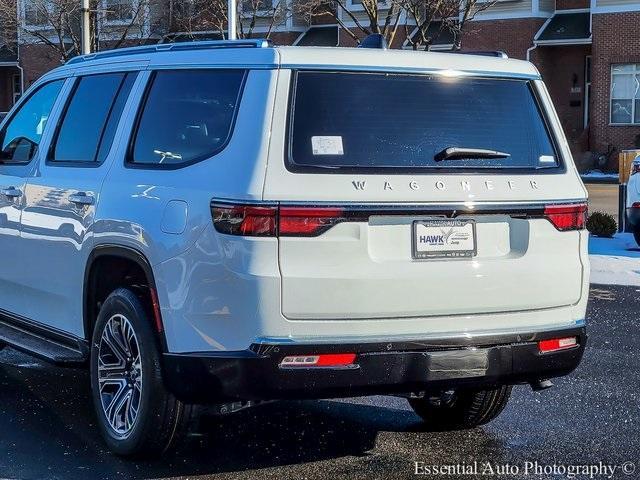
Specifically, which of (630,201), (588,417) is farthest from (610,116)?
(588,417)

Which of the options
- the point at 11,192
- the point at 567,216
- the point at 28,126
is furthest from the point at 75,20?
the point at 567,216

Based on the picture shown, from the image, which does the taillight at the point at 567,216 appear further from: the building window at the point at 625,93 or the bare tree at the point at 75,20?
the building window at the point at 625,93

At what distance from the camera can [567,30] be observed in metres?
38.1

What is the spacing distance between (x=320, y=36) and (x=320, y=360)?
126 ft

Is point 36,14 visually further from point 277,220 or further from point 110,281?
point 277,220

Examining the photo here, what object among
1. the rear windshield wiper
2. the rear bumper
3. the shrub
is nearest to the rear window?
the rear windshield wiper

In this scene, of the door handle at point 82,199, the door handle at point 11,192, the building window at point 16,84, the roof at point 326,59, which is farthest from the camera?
the building window at point 16,84

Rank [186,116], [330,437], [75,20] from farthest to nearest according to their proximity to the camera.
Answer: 1. [75,20]
2. [330,437]
3. [186,116]

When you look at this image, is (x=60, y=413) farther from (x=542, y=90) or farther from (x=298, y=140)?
(x=542, y=90)

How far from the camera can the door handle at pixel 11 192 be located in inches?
271

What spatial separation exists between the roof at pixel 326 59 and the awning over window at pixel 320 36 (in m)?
36.2

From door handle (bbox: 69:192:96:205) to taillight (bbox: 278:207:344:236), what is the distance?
142cm

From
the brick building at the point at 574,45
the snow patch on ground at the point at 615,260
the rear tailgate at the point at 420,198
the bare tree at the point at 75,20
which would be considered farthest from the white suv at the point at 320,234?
the brick building at the point at 574,45

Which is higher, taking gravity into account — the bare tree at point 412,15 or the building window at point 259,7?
the building window at point 259,7
